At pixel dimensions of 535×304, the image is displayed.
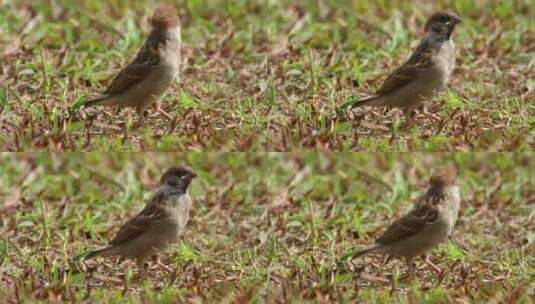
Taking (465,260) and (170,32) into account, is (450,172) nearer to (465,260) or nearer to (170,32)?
(465,260)

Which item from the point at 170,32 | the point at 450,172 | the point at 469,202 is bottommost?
the point at 469,202

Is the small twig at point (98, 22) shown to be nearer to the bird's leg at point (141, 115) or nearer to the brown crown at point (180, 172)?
the bird's leg at point (141, 115)

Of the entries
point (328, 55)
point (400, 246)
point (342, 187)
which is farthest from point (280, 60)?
point (400, 246)

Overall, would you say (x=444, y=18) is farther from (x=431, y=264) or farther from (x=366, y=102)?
(x=431, y=264)

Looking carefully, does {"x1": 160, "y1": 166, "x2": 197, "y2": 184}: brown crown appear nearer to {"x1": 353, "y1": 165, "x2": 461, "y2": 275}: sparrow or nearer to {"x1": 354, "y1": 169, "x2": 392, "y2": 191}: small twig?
{"x1": 353, "y1": 165, "x2": 461, "y2": 275}: sparrow

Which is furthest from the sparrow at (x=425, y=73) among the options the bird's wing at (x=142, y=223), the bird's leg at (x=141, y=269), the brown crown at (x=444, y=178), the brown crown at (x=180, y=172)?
the bird's leg at (x=141, y=269)

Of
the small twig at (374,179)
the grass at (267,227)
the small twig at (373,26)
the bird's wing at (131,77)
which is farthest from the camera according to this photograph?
the small twig at (373,26)

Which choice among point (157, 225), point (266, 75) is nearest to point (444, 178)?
point (266, 75)
